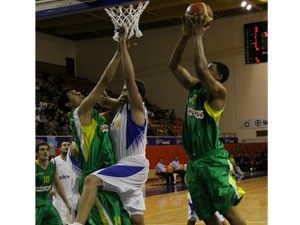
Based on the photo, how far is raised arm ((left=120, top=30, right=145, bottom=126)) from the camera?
425 centimetres

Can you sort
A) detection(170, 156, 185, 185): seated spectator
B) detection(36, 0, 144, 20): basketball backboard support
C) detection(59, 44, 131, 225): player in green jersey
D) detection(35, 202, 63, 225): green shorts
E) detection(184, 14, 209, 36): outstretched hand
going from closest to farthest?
detection(184, 14, 209, 36): outstretched hand → detection(59, 44, 131, 225): player in green jersey → detection(35, 202, 63, 225): green shorts → detection(36, 0, 144, 20): basketball backboard support → detection(170, 156, 185, 185): seated spectator

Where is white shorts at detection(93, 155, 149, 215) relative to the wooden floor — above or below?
above

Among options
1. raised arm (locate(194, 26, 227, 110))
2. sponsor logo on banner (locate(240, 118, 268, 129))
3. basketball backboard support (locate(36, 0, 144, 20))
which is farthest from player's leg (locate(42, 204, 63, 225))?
sponsor logo on banner (locate(240, 118, 268, 129))

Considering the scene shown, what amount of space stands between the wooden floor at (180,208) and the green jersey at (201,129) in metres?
3.75

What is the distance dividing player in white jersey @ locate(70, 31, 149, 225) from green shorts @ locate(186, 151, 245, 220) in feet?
1.47

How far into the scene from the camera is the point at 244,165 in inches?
790

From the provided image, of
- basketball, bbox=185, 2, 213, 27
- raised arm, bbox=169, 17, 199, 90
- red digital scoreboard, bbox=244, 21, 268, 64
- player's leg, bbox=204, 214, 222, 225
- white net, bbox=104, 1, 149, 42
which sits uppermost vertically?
red digital scoreboard, bbox=244, 21, 268, 64

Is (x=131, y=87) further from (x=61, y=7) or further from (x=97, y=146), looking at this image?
(x=61, y=7)

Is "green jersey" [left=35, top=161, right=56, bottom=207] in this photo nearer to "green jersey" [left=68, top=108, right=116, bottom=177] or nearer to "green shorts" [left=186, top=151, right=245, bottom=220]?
"green jersey" [left=68, top=108, right=116, bottom=177]

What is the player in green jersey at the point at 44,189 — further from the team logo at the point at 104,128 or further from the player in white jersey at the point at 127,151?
the team logo at the point at 104,128

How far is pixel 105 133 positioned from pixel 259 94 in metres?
17.4

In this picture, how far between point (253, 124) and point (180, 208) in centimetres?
1195

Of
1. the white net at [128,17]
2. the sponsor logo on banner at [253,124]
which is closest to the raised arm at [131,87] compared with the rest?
the white net at [128,17]

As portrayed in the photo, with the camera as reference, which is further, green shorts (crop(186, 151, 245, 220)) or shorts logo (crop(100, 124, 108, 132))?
shorts logo (crop(100, 124, 108, 132))
